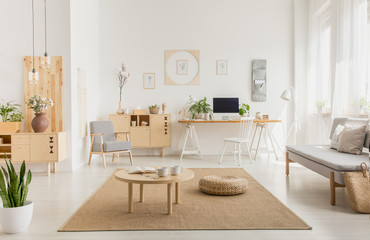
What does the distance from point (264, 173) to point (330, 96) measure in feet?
6.14

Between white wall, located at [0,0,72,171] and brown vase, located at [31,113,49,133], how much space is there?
0.47 metres

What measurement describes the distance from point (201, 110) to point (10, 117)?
139 inches

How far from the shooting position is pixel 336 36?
5434mm

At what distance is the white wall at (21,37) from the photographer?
5.25 m

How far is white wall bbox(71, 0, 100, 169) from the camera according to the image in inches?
218

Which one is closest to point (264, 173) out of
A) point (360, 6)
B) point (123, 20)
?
point (360, 6)

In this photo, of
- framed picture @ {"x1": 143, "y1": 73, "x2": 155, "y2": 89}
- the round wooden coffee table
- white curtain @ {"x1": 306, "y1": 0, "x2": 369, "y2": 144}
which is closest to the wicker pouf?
the round wooden coffee table

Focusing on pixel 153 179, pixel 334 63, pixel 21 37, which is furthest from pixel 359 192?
pixel 21 37

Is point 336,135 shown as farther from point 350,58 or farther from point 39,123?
point 39,123

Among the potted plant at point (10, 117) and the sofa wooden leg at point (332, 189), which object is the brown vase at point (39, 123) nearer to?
the potted plant at point (10, 117)

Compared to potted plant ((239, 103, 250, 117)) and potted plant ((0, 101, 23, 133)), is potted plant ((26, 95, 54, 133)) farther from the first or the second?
potted plant ((239, 103, 250, 117))

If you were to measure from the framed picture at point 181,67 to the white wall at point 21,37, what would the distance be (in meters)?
2.55

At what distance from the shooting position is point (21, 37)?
5.26m

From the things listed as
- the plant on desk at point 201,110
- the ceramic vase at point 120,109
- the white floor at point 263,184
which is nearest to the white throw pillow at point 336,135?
the white floor at point 263,184
